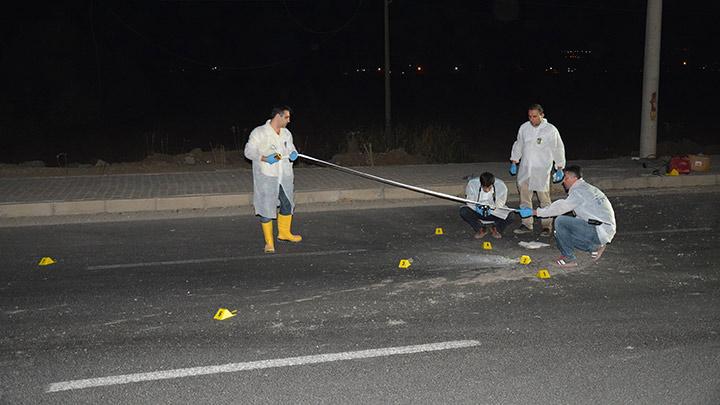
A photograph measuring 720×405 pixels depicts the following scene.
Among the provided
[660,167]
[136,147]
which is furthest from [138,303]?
[136,147]

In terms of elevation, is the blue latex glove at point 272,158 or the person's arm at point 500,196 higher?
the blue latex glove at point 272,158

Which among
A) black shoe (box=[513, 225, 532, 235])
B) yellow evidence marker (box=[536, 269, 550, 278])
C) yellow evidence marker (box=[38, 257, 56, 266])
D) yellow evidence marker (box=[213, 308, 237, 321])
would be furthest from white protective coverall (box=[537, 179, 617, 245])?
yellow evidence marker (box=[38, 257, 56, 266])

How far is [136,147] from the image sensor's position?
76.6ft

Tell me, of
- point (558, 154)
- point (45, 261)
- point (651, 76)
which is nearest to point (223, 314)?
point (45, 261)

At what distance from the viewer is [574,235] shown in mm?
7883

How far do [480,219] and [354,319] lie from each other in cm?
383

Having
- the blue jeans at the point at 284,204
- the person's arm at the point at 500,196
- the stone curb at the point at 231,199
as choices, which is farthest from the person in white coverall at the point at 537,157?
the blue jeans at the point at 284,204

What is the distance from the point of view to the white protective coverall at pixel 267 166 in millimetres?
8750

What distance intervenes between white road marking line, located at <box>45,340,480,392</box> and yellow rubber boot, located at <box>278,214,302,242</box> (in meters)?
4.04

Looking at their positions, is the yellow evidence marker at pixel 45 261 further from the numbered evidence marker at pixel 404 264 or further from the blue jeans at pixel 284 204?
the numbered evidence marker at pixel 404 264

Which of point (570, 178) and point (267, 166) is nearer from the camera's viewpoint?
point (570, 178)

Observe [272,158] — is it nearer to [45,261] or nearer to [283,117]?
[283,117]

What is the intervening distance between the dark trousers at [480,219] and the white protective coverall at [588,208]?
5.39 ft

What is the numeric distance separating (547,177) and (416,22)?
180 feet
